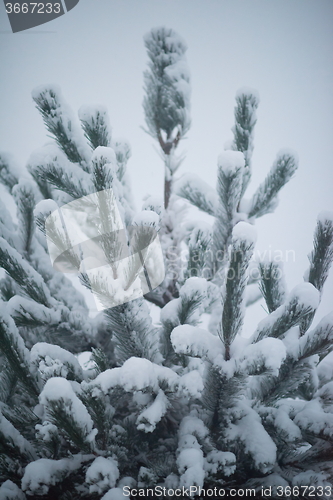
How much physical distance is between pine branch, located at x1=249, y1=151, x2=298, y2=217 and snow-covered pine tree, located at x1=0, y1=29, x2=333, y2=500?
15.9 inches

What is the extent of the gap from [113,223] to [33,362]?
60 centimetres

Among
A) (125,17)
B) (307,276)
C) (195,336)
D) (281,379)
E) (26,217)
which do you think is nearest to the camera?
(195,336)

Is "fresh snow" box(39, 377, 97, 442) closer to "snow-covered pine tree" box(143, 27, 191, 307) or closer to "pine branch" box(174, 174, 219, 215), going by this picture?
"snow-covered pine tree" box(143, 27, 191, 307)

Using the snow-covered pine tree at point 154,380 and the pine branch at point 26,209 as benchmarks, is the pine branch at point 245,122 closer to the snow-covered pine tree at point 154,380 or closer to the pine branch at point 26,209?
the snow-covered pine tree at point 154,380

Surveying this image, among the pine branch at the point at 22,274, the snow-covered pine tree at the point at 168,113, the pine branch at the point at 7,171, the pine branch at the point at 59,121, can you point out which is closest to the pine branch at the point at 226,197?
the snow-covered pine tree at the point at 168,113

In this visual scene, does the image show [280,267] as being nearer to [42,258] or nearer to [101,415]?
[101,415]

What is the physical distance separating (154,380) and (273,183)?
1414 millimetres

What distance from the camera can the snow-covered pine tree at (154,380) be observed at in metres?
0.96

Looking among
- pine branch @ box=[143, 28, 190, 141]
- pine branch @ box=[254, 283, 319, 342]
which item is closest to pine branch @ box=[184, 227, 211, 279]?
pine branch @ box=[254, 283, 319, 342]

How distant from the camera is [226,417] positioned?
1.20 meters

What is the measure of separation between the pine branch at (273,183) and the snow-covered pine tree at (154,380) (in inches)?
15.9

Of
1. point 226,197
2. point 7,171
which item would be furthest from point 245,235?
point 7,171

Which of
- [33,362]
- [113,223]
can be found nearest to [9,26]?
[113,223]

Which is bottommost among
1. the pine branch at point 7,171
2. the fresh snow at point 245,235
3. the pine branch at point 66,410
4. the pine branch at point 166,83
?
the pine branch at point 66,410
